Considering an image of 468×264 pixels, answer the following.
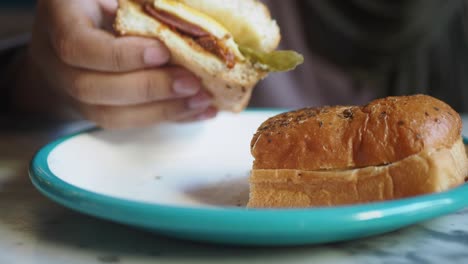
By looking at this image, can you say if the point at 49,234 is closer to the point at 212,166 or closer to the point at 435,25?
the point at 212,166

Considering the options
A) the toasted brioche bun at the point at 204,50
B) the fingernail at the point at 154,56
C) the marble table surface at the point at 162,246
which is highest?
the toasted brioche bun at the point at 204,50

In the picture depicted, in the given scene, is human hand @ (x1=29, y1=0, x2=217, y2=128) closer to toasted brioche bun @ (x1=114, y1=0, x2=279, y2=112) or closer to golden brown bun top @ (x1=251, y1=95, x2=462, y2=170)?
toasted brioche bun @ (x1=114, y1=0, x2=279, y2=112)

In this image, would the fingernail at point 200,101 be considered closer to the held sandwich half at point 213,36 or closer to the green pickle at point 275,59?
the held sandwich half at point 213,36

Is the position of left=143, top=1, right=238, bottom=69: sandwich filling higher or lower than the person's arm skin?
higher

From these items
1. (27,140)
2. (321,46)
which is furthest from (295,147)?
(321,46)

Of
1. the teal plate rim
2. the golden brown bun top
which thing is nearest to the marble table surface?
the teal plate rim

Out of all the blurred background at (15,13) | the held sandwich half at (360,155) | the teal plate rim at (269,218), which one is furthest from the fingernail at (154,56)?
the blurred background at (15,13)
